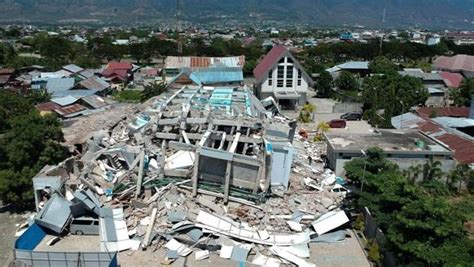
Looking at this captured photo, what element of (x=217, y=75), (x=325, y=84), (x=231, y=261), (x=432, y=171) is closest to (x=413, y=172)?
(x=432, y=171)

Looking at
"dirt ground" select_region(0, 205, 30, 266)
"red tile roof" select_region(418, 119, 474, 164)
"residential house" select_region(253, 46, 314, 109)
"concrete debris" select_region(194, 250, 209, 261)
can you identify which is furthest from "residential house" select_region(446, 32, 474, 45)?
"dirt ground" select_region(0, 205, 30, 266)

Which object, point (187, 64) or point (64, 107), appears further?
point (187, 64)

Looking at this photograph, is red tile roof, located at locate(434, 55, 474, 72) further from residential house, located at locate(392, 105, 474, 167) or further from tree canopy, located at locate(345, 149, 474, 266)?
tree canopy, located at locate(345, 149, 474, 266)

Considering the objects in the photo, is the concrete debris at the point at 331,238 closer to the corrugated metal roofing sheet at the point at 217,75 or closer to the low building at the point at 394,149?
the low building at the point at 394,149

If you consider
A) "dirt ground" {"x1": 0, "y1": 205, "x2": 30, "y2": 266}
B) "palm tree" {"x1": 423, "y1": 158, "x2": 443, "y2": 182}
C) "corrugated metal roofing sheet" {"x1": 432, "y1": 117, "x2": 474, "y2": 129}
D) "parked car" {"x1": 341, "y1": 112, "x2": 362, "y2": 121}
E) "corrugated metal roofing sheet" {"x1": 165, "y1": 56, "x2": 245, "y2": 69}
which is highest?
"corrugated metal roofing sheet" {"x1": 165, "y1": 56, "x2": 245, "y2": 69}

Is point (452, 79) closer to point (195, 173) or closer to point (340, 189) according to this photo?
point (340, 189)

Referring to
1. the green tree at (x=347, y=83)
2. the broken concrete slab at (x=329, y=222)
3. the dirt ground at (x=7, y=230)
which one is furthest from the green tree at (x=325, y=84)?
the dirt ground at (x=7, y=230)
